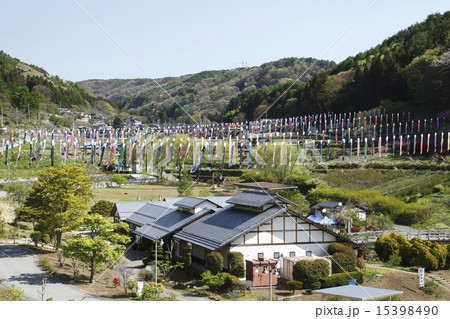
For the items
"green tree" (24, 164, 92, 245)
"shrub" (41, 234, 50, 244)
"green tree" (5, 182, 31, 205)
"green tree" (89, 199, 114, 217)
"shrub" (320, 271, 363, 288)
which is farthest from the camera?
"green tree" (89, 199, 114, 217)

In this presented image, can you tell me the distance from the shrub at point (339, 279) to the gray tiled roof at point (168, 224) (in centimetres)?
911

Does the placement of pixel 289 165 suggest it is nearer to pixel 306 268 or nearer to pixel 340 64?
pixel 306 268

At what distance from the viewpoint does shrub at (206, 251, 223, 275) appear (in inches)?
885

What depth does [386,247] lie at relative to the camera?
27.8 metres

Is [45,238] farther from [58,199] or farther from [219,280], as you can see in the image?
[219,280]

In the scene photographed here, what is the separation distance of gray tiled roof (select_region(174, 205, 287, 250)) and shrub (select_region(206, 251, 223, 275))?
0.50 meters

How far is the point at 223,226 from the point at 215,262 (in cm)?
309

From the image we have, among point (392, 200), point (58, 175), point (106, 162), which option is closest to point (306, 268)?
point (58, 175)

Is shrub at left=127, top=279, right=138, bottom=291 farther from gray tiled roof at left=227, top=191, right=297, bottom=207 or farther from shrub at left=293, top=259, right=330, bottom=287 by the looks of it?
gray tiled roof at left=227, top=191, right=297, bottom=207

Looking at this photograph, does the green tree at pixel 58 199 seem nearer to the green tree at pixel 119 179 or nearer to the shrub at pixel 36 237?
the shrub at pixel 36 237

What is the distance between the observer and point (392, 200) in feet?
137

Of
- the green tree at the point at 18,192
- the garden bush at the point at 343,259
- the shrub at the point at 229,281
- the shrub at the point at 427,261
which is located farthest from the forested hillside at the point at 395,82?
the shrub at the point at 229,281

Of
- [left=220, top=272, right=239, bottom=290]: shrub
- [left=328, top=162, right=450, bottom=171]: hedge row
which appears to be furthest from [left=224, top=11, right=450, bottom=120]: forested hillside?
[left=220, top=272, right=239, bottom=290]: shrub

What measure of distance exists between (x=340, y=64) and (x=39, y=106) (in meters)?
66.3
